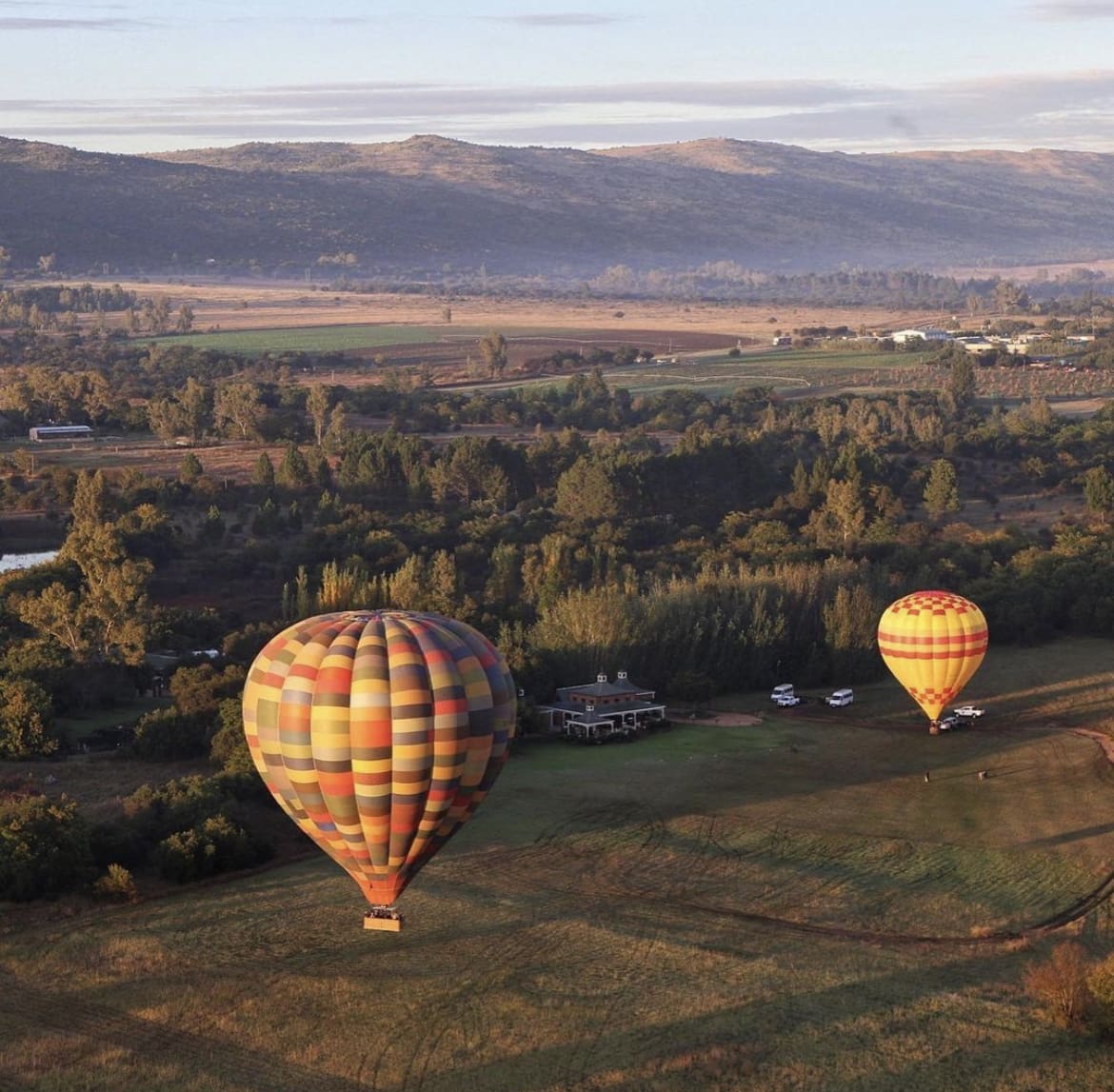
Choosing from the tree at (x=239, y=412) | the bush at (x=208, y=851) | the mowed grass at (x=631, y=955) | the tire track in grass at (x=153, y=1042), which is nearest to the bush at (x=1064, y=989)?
the mowed grass at (x=631, y=955)

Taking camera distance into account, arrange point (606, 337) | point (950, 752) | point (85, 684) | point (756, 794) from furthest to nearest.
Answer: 1. point (606, 337)
2. point (85, 684)
3. point (950, 752)
4. point (756, 794)

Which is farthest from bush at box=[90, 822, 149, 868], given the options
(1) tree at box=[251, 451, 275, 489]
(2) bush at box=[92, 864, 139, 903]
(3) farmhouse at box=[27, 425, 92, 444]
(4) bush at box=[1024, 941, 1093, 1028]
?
(3) farmhouse at box=[27, 425, 92, 444]

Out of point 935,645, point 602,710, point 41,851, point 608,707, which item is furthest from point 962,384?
point 41,851

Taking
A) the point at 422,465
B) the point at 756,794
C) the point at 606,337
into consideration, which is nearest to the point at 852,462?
the point at 422,465

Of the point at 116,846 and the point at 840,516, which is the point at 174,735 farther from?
the point at 840,516

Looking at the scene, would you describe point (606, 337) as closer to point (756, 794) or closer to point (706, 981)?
point (756, 794)
